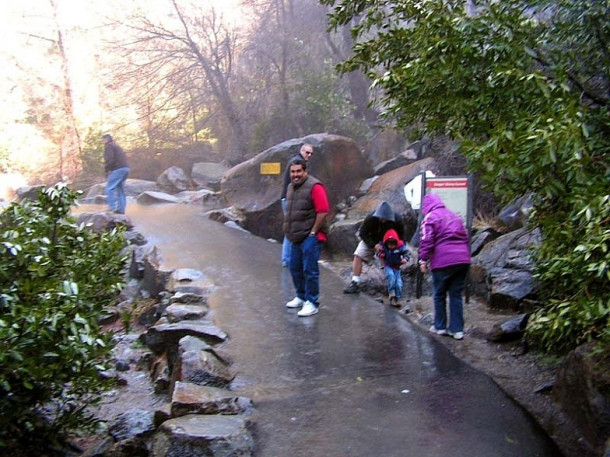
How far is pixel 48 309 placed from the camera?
14.2 feet

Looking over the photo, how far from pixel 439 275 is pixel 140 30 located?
2022 centimetres

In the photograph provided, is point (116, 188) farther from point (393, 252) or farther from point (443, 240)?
point (443, 240)

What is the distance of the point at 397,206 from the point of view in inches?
519

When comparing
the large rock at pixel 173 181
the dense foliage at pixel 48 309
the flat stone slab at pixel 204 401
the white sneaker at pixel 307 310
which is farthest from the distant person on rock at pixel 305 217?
the large rock at pixel 173 181

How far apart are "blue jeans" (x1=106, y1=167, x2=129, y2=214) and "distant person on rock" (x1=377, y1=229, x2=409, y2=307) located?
7.77 m

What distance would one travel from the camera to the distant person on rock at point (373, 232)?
324 inches

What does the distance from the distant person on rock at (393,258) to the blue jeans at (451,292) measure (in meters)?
1.60

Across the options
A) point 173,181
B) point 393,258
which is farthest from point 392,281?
point 173,181

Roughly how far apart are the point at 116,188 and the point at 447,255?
10.1 meters

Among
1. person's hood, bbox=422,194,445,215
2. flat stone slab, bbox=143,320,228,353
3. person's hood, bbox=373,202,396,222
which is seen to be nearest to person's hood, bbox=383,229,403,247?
person's hood, bbox=373,202,396,222

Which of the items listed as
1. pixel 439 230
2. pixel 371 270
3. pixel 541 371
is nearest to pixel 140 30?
pixel 371 270

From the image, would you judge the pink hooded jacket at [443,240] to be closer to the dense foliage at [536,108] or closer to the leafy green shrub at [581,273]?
the dense foliage at [536,108]

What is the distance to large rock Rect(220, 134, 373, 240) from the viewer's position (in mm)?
15195

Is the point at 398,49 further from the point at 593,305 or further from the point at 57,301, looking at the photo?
the point at 57,301
